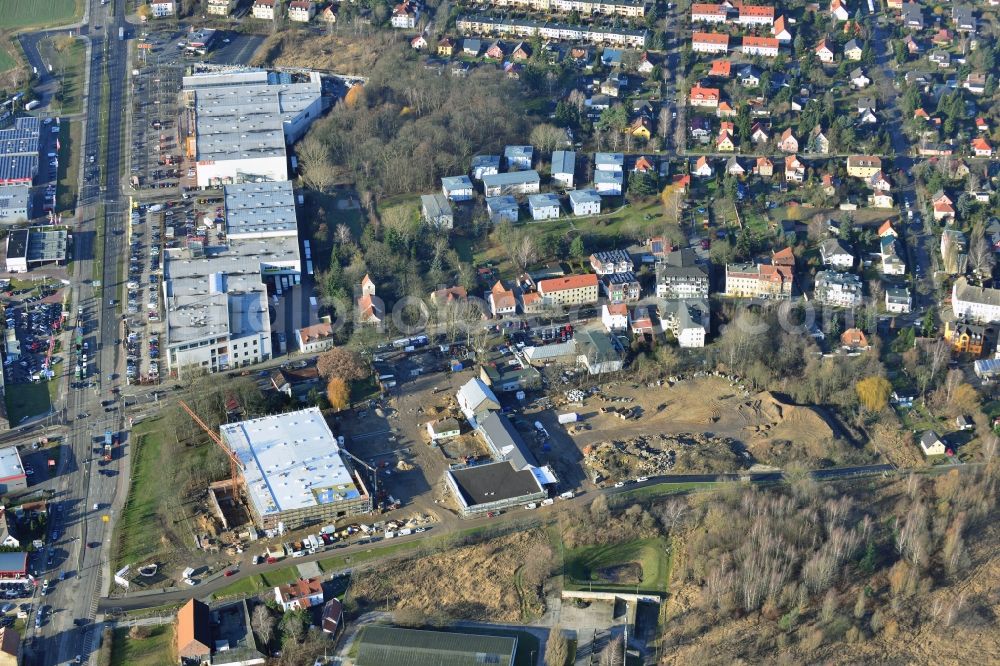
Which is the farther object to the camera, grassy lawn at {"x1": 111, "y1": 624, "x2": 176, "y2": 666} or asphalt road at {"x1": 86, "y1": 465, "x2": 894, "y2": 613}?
asphalt road at {"x1": 86, "y1": 465, "x2": 894, "y2": 613}

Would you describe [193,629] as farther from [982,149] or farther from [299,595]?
[982,149]

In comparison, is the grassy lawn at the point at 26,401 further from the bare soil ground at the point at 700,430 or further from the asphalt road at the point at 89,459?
the bare soil ground at the point at 700,430

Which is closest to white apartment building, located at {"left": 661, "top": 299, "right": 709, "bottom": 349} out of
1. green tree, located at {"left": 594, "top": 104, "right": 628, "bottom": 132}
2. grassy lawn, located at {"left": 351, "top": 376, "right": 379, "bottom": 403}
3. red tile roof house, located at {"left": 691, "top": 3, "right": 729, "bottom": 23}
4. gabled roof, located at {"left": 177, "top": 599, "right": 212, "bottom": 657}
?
grassy lawn, located at {"left": 351, "top": 376, "right": 379, "bottom": 403}

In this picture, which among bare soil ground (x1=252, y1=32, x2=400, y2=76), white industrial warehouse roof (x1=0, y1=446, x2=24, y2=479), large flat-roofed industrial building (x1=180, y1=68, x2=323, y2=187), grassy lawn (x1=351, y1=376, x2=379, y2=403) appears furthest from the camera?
bare soil ground (x1=252, y1=32, x2=400, y2=76)

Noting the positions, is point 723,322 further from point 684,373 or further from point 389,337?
point 389,337

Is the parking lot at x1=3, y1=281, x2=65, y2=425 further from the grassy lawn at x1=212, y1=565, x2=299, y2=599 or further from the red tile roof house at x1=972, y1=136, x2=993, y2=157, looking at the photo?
the red tile roof house at x1=972, y1=136, x2=993, y2=157

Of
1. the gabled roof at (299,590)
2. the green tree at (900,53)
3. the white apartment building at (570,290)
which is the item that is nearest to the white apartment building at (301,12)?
the white apartment building at (570,290)
